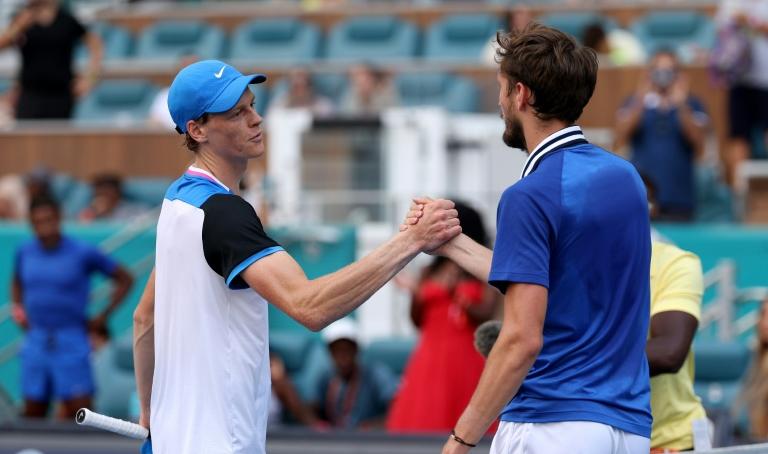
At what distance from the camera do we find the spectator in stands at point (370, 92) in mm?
11859

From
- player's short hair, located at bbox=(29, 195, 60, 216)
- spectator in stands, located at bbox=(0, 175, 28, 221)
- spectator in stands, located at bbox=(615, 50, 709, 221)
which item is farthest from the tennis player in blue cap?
spectator in stands, located at bbox=(0, 175, 28, 221)

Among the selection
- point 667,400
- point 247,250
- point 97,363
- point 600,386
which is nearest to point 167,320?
point 247,250

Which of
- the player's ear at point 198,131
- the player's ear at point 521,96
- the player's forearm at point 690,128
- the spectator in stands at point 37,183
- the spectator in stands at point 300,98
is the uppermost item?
the spectator in stands at point 300,98

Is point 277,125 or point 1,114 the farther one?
point 1,114

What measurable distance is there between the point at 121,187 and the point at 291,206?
1.52 meters

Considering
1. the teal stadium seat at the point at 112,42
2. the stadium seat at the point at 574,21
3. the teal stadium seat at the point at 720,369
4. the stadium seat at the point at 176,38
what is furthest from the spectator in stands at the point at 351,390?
the teal stadium seat at the point at 112,42

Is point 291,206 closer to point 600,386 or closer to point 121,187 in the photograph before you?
point 121,187

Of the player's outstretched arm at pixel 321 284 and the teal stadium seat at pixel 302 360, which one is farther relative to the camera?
the teal stadium seat at pixel 302 360

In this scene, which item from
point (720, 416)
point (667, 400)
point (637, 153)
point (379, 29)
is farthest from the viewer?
point (379, 29)

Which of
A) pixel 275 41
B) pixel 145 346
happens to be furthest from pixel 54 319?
pixel 275 41

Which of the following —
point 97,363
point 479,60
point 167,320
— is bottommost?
point 97,363

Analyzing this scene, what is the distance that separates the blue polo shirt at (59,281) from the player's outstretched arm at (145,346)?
16.4 feet

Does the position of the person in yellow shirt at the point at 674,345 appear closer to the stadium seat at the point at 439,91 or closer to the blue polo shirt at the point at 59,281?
the blue polo shirt at the point at 59,281

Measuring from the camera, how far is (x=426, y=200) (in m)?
3.71
